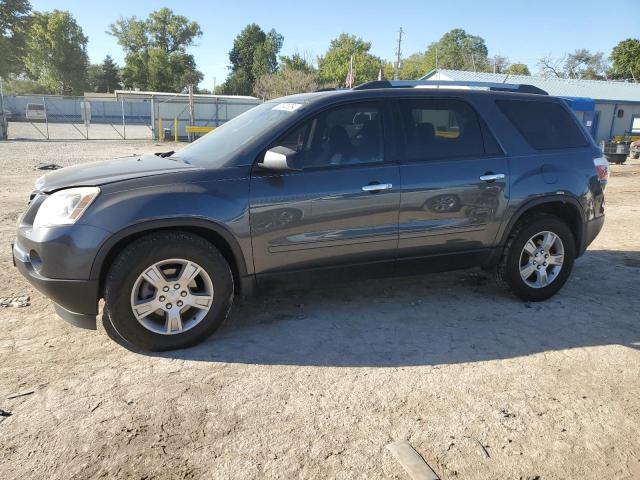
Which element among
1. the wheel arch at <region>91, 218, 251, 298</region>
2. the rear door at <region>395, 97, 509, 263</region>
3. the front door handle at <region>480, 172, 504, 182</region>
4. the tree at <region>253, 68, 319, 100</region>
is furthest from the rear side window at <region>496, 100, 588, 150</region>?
the tree at <region>253, 68, 319, 100</region>

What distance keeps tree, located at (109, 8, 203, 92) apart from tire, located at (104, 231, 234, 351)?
249 ft

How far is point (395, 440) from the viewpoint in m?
2.73

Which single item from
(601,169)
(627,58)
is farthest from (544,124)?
(627,58)

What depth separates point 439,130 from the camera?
439 cm

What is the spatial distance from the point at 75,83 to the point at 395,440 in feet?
281

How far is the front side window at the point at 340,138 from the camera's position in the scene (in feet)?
12.8

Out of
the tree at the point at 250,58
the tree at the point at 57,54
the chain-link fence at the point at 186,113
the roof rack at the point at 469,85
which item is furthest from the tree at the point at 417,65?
the roof rack at the point at 469,85

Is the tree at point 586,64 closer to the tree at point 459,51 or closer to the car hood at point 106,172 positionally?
the tree at point 459,51

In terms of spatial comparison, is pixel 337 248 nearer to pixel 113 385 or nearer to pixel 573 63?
pixel 113 385

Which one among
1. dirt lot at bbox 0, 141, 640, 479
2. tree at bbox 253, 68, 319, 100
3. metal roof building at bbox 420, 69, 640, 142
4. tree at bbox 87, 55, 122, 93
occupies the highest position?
tree at bbox 87, 55, 122, 93

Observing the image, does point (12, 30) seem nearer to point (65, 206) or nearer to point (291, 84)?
point (291, 84)

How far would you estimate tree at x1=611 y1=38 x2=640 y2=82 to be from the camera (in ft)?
184

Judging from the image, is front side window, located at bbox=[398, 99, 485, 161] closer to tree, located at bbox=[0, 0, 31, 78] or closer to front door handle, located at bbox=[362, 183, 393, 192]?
front door handle, located at bbox=[362, 183, 393, 192]

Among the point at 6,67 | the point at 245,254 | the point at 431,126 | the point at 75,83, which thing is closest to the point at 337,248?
the point at 245,254
